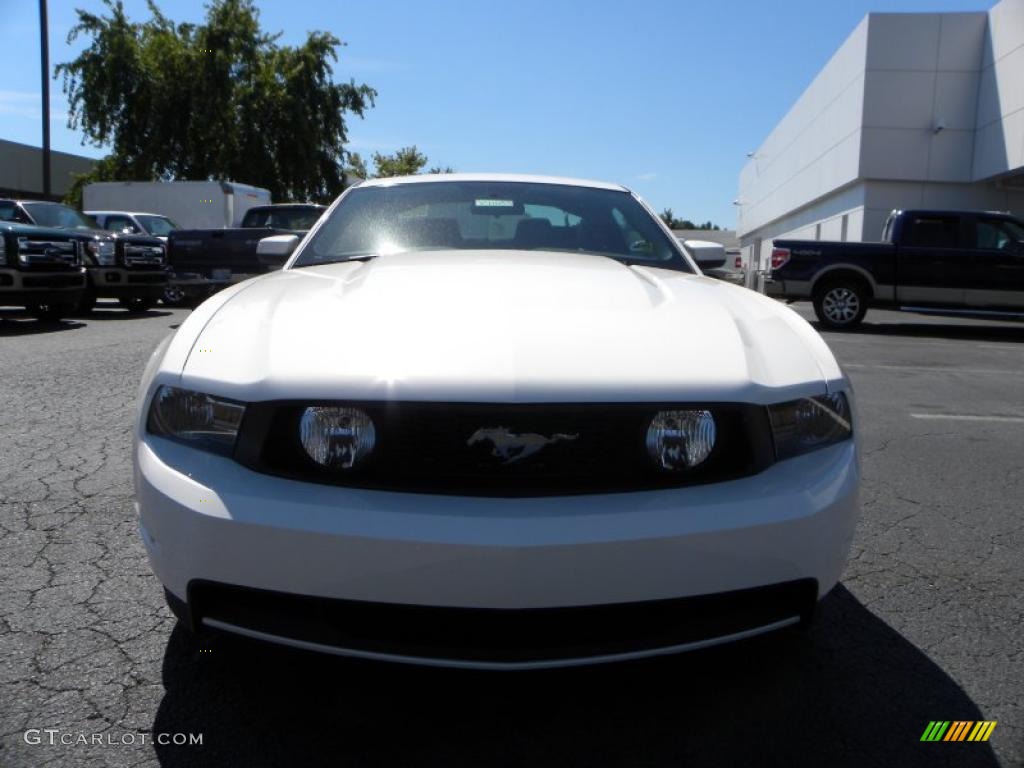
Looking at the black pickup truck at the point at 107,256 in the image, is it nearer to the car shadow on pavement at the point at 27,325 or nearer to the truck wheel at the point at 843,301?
the car shadow on pavement at the point at 27,325

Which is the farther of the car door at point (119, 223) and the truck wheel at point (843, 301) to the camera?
the car door at point (119, 223)

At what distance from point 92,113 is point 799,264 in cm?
2577

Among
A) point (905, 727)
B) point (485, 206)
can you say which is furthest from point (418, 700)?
point (485, 206)

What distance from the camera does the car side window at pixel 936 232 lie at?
13.9 m

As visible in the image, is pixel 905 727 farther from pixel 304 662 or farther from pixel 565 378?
pixel 304 662

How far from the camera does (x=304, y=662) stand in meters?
2.36

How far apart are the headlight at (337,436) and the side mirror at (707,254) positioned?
2.38 m

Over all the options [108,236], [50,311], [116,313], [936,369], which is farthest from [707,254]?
[116,313]

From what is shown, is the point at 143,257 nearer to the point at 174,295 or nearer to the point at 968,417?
the point at 174,295

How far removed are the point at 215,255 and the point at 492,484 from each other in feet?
43.6

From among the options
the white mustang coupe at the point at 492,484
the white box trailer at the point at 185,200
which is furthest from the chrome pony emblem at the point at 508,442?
the white box trailer at the point at 185,200

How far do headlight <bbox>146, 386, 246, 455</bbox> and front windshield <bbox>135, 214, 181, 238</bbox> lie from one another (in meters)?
16.8

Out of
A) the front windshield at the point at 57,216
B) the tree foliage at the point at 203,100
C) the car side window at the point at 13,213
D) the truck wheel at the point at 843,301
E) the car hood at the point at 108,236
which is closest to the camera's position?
the car side window at the point at 13,213

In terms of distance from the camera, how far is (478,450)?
1.91 meters
